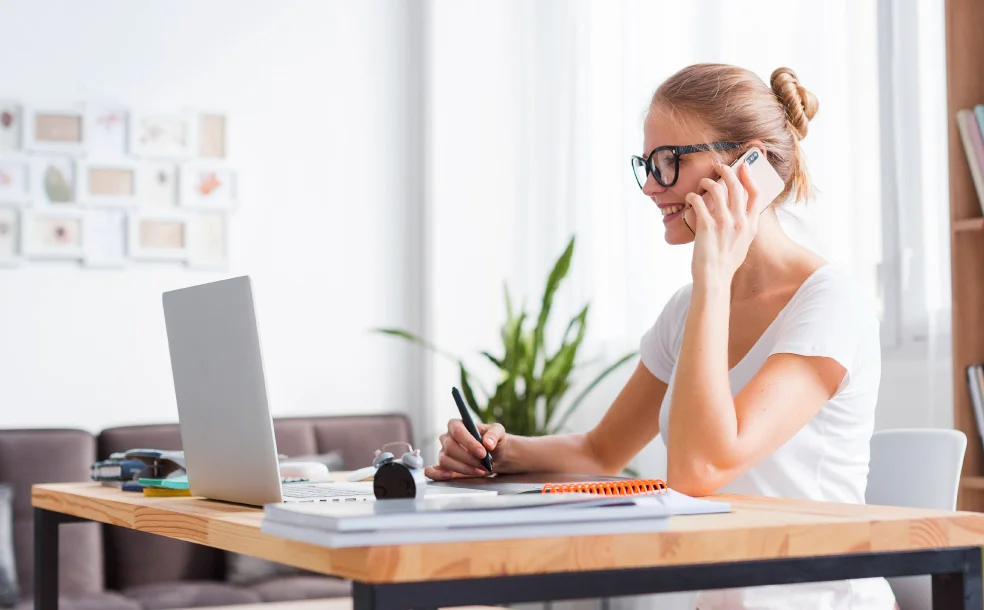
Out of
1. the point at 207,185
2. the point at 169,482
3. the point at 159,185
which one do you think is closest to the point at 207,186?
the point at 207,185

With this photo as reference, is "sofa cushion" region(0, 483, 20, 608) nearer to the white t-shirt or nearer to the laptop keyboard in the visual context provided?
the laptop keyboard

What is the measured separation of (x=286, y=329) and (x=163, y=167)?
75cm

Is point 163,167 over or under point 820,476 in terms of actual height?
over

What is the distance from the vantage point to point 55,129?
4.06m

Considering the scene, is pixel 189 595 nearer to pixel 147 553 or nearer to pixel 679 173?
pixel 147 553

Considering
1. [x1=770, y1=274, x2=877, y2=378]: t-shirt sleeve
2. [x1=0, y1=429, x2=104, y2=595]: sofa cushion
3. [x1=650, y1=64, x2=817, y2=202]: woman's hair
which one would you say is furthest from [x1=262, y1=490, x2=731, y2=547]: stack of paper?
[x1=0, y1=429, x2=104, y2=595]: sofa cushion

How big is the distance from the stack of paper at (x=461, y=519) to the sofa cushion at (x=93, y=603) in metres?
2.56

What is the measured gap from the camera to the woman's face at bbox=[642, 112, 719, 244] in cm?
156

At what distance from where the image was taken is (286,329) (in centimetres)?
440

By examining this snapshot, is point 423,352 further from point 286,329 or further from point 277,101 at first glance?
point 277,101

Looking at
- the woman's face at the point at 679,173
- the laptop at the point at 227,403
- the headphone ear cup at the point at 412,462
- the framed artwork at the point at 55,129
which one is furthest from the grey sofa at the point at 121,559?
the headphone ear cup at the point at 412,462

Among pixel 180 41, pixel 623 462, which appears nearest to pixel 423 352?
pixel 180 41

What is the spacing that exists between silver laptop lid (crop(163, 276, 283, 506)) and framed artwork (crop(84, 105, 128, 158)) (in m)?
2.92

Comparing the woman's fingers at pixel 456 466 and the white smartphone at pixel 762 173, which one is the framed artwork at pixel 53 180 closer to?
the woman's fingers at pixel 456 466
